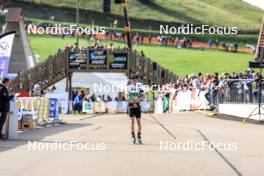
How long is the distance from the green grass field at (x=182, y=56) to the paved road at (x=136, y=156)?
42352 mm

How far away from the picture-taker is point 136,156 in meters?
15.0

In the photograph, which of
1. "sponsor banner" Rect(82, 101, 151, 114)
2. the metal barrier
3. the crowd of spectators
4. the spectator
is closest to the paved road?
the spectator

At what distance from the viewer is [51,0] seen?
10544cm

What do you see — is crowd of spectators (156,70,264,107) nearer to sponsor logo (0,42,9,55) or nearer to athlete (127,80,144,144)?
athlete (127,80,144,144)

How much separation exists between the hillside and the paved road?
262ft

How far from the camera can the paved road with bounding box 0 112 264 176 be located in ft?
41.2

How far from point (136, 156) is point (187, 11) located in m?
105

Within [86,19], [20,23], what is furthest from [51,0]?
[20,23]

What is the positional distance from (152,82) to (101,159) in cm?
3341

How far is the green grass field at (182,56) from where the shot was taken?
6662cm

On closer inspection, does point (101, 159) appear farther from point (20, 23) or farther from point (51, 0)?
point (51, 0)

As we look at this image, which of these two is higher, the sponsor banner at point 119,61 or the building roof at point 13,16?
the building roof at point 13,16

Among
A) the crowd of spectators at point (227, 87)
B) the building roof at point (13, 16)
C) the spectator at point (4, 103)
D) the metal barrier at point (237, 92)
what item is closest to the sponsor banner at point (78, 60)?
the building roof at point (13, 16)

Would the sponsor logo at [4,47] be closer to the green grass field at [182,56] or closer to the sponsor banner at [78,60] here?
the sponsor banner at [78,60]
